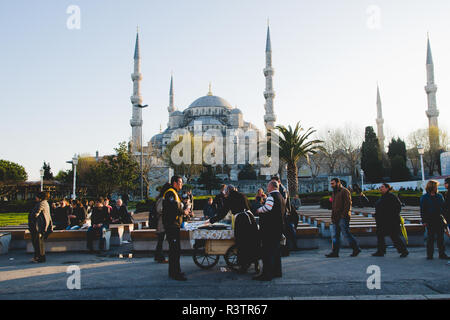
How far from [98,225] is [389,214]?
6.80 meters

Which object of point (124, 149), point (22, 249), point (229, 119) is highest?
point (229, 119)

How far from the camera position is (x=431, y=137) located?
44.6 m

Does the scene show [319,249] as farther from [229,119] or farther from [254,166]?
[229,119]

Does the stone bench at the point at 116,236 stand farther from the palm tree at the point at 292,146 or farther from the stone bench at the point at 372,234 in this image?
the palm tree at the point at 292,146

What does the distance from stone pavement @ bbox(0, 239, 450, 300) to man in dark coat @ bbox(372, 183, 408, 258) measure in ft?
0.77

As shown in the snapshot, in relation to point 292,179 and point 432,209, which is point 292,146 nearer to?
point 292,179

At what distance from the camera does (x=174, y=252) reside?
5.75 meters

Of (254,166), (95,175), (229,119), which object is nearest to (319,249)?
(95,175)

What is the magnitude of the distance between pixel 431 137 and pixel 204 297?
4794 cm

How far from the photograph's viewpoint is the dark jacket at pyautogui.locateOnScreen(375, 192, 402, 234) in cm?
736

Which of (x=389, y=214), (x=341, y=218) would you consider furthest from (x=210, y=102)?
(x=389, y=214)

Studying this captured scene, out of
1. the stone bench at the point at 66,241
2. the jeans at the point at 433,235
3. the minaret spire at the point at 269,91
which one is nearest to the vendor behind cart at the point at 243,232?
the jeans at the point at 433,235

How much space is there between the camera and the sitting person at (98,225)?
888 centimetres

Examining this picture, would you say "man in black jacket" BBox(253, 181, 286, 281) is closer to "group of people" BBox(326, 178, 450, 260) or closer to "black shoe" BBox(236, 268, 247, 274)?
"black shoe" BBox(236, 268, 247, 274)
